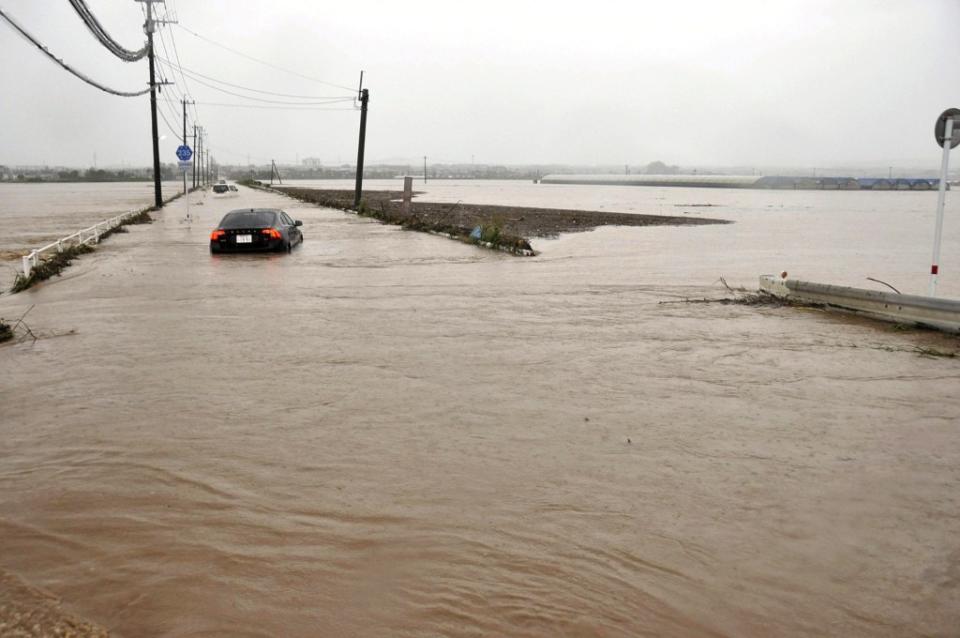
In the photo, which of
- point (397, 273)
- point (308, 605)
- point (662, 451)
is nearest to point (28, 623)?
point (308, 605)

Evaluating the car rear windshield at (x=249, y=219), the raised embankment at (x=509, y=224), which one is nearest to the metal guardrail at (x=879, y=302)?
the raised embankment at (x=509, y=224)

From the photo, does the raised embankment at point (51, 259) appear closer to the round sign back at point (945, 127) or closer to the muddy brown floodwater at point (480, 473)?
the muddy brown floodwater at point (480, 473)

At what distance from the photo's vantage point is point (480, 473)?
591cm

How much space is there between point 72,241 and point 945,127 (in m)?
23.2

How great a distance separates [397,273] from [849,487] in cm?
1340

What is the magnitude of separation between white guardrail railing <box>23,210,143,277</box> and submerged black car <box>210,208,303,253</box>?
3603 mm

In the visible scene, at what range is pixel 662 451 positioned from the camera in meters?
6.45

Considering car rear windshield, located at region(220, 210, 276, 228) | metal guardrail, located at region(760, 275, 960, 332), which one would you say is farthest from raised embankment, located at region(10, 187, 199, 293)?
metal guardrail, located at region(760, 275, 960, 332)

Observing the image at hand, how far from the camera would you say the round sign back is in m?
11.8

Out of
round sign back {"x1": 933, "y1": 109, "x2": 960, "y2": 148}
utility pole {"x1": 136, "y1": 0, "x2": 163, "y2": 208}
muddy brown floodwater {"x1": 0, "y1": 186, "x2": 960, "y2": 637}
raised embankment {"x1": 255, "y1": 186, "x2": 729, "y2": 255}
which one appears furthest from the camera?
utility pole {"x1": 136, "y1": 0, "x2": 163, "y2": 208}

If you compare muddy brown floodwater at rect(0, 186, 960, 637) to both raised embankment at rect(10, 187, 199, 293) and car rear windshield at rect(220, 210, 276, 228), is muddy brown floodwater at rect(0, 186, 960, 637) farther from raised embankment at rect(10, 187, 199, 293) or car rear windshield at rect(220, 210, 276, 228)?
car rear windshield at rect(220, 210, 276, 228)

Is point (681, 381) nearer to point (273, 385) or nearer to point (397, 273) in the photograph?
point (273, 385)

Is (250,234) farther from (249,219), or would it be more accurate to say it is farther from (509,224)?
(509,224)

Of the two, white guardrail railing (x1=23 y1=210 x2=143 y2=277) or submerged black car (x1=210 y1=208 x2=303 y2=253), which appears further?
submerged black car (x1=210 y1=208 x2=303 y2=253)
